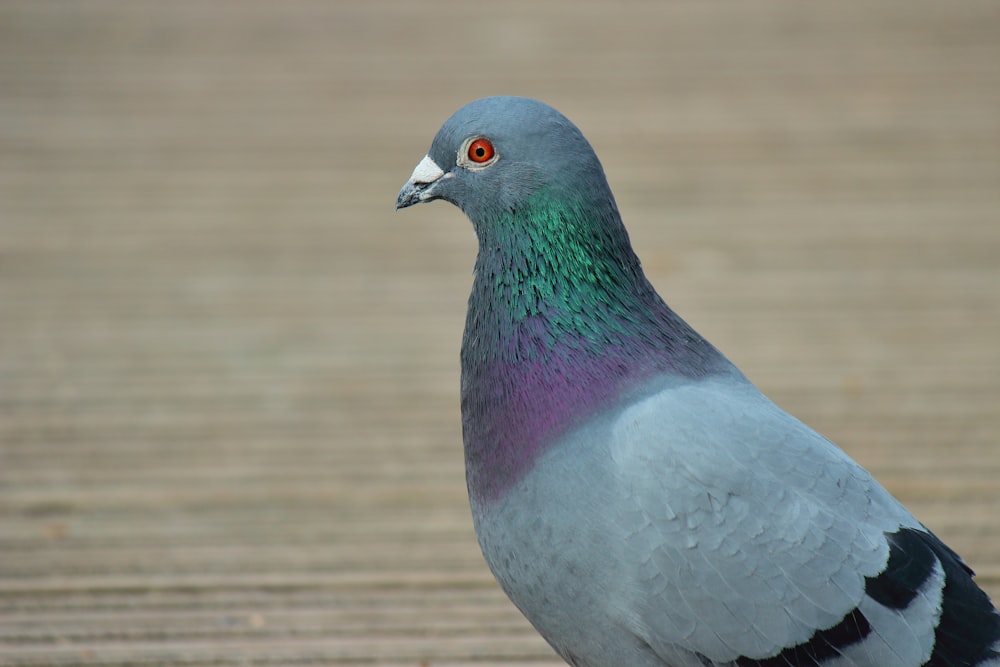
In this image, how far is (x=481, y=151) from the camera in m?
2.78

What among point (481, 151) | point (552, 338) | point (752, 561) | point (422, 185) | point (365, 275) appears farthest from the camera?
point (365, 275)

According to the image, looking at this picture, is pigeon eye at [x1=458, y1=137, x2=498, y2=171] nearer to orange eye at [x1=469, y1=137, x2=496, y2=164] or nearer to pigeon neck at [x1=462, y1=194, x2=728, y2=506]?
orange eye at [x1=469, y1=137, x2=496, y2=164]

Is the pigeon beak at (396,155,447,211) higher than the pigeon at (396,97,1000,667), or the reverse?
the pigeon beak at (396,155,447,211)

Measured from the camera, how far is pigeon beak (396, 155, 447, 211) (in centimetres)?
289

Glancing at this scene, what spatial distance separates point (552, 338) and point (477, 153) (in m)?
0.45

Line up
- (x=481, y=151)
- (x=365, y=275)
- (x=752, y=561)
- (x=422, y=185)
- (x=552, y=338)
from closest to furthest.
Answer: (x=752, y=561) < (x=552, y=338) < (x=481, y=151) < (x=422, y=185) < (x=365, y=275)

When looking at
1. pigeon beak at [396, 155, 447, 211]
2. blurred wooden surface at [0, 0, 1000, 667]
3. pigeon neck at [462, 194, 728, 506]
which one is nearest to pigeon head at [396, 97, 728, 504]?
pigeon neck at [462, 194, 728, 506]

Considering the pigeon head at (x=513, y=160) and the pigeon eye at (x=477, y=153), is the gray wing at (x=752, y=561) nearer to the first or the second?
the pigeon head at (x=513, y=160)

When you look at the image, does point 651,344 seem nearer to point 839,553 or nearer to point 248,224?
point 839,553

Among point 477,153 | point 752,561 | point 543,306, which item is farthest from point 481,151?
point 752,561

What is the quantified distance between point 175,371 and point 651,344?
305 centimetres

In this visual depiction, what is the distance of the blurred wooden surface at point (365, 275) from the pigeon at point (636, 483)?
1019 millimetres

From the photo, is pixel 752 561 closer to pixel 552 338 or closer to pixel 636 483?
pixel 636 483

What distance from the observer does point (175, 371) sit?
5238mm
